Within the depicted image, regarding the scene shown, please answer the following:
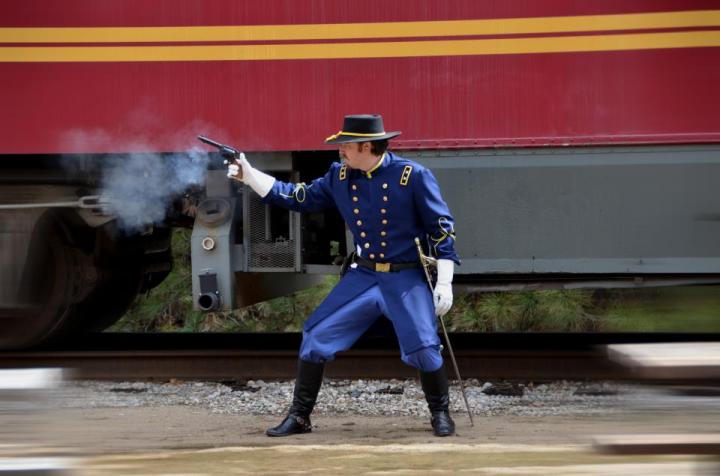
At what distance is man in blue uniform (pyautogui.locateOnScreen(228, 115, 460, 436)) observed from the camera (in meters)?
4.97

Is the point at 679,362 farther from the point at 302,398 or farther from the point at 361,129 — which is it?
the point at 302,398

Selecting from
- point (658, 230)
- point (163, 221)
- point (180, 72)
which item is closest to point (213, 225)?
point (163, 221)

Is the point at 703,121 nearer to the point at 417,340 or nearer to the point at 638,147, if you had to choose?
the point at 638,147

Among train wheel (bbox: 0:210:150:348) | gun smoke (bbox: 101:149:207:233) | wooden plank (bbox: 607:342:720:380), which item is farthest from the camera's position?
train wheel (bbox: 0:210:150:348)

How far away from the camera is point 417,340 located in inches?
194

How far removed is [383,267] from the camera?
511cm

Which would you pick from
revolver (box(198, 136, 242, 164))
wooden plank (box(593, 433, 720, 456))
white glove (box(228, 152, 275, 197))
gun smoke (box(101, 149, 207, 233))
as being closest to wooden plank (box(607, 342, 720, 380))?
wooden plank (box(593, 433, 720, 456))

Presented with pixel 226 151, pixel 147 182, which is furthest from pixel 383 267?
pixel 147 182

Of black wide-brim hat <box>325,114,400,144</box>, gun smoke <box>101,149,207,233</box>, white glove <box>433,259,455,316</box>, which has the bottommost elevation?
white glove <box>433,259,455,316</box>

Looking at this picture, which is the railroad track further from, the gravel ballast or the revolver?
the revolver

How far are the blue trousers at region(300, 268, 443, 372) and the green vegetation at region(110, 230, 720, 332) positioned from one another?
3.16 metres

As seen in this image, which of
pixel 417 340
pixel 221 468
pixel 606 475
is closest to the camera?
pixel 606 475

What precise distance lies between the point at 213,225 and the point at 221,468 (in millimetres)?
2203

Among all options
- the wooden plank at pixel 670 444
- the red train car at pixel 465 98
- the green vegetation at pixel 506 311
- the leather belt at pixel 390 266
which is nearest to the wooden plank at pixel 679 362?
the wooden plank at pixel 670 444
